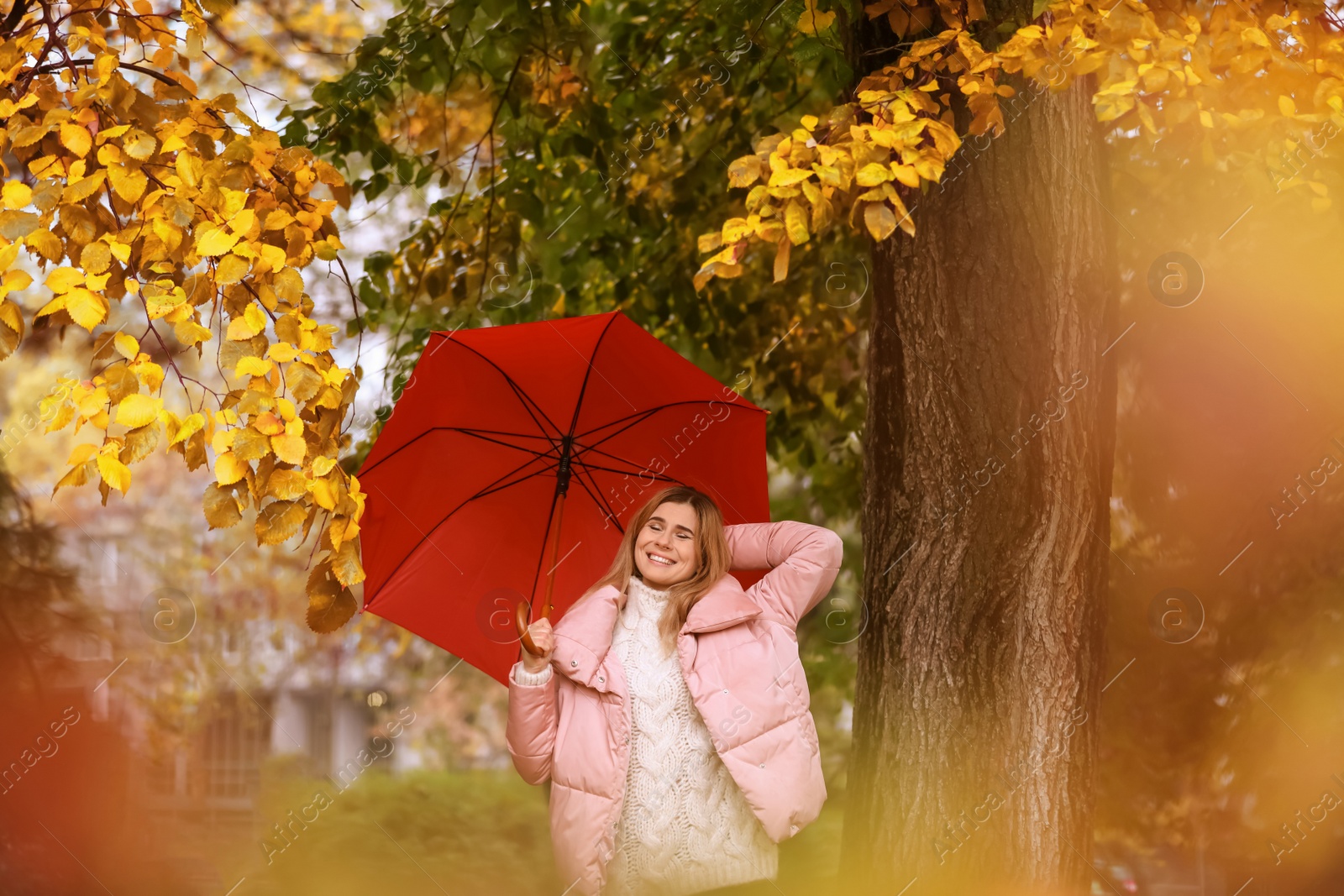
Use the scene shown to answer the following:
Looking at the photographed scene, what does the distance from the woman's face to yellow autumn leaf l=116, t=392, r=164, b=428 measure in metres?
1.40

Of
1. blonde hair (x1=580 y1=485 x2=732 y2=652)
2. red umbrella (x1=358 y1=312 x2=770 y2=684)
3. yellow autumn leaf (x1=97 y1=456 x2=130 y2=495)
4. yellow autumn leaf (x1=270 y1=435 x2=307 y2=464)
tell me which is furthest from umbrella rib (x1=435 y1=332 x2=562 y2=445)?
yellow autumn leaf (x1=97 y1=456 x2=130 y2=495)

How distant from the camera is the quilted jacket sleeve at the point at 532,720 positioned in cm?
299

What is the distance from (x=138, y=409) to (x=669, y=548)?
4.88 feet

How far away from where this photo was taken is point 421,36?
4.75 metres

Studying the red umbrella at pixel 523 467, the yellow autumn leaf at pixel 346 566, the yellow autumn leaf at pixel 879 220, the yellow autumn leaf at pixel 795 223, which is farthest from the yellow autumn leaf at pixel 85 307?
the yellow autumn leaf at pixel 879 220

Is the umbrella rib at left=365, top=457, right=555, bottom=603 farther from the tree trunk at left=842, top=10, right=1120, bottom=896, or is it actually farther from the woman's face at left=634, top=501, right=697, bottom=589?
the tree trunk at left=842, top=10, right=1120, bottom=896

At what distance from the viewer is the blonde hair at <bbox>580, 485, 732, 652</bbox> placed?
3215 millimetres

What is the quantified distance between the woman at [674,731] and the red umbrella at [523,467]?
32cm

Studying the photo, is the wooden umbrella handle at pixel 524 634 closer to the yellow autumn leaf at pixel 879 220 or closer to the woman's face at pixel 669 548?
the woman's face at pixel 669 548

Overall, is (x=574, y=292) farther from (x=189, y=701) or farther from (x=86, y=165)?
(x=189, y=701)

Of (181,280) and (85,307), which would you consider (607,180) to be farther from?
(85,307)

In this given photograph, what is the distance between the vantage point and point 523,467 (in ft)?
11.9

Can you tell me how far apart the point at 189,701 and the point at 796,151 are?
38.1 ft

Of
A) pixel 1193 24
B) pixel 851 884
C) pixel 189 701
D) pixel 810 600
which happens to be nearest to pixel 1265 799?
pixel 851 884
